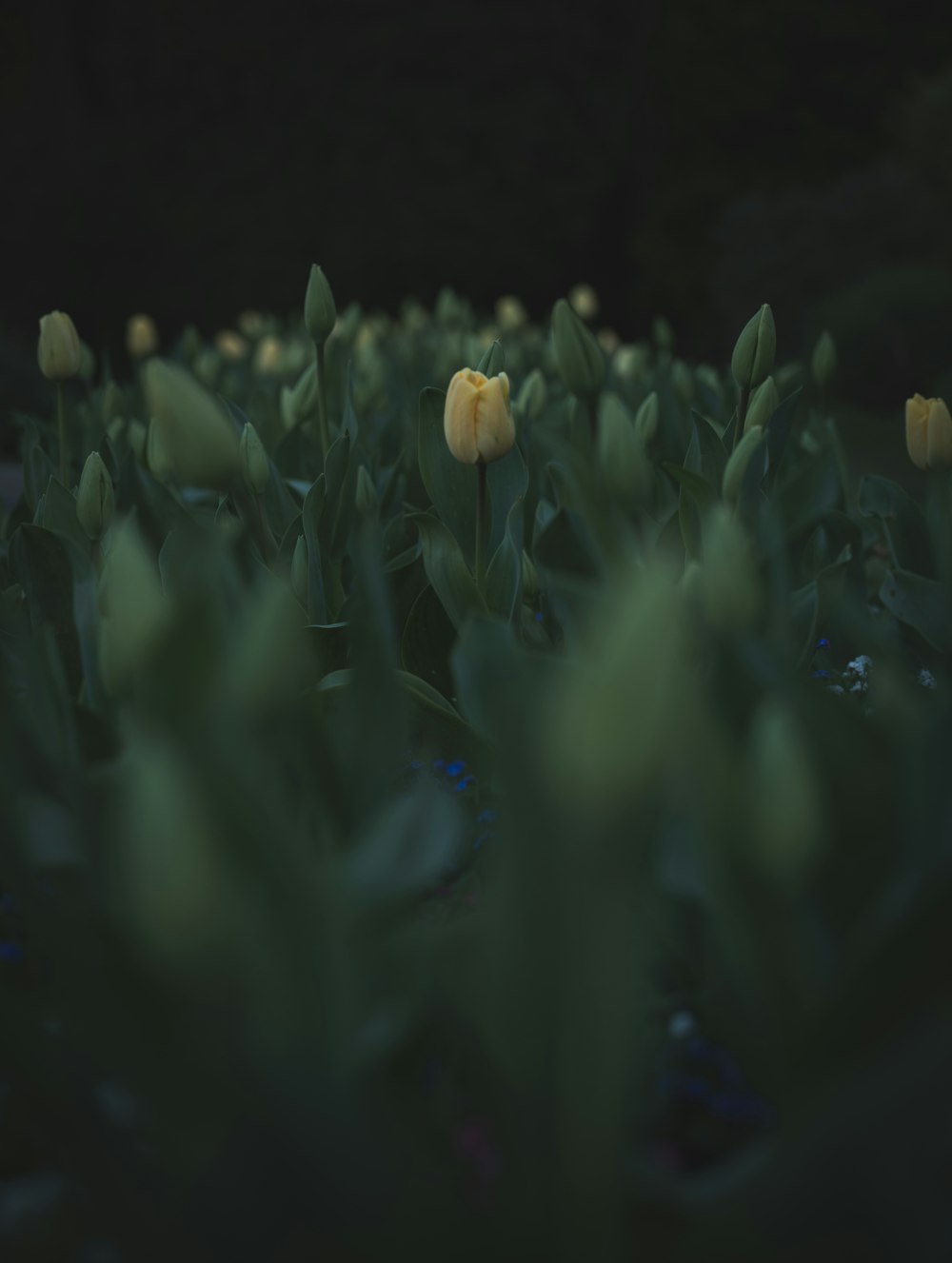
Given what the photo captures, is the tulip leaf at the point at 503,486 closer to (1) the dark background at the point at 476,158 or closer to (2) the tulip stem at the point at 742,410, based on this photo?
(2) the tulip stem at the point at 742,410

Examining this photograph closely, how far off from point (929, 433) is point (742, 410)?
1.19 ft

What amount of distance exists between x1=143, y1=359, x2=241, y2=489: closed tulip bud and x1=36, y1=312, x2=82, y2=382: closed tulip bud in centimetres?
101

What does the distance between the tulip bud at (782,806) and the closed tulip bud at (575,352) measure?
1.33 m

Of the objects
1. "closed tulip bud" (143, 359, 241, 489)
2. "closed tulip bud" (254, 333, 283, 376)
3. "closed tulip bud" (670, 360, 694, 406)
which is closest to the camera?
"closed tulip bud" (143, 359, 241, 489)

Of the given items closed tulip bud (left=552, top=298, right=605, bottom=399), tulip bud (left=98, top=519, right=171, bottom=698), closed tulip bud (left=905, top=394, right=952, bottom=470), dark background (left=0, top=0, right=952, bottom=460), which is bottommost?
dark background (left=0, top=0, right=952, bottom=460)

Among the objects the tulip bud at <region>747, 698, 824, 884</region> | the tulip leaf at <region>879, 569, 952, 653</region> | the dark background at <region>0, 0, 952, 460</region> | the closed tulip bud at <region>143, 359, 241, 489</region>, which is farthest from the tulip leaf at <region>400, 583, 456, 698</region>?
the dark background at <region>0, 0, 952, 460</region>

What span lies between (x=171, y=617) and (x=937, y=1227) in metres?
0.66

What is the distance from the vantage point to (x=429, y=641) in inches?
79.1

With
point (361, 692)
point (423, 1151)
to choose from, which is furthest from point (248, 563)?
point (423, 1151)

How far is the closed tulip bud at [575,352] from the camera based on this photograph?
2.14 meters

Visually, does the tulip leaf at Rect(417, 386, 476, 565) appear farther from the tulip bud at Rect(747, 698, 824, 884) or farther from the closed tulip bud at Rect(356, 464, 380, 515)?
the tulip bud at Rect(747, 698, 824, 884)

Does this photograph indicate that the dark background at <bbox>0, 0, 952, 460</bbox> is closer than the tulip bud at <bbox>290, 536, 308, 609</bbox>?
No

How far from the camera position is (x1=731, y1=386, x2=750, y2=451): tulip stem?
83.2 inches

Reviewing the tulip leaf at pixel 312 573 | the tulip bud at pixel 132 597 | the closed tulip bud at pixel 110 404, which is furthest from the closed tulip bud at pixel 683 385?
the tulip bud at pixel 132 597
